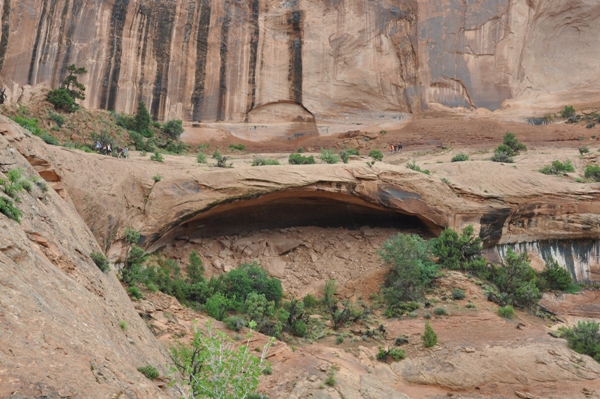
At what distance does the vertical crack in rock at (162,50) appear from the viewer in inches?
1375

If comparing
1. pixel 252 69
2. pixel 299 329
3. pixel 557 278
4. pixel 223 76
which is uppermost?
pixel 252 69

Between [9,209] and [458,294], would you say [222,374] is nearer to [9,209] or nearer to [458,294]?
[9,209]

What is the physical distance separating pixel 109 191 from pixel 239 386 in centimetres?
1104

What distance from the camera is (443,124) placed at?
1426 inches

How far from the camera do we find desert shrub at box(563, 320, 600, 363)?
15.0 meters

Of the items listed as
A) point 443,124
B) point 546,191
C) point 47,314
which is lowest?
point 47,314

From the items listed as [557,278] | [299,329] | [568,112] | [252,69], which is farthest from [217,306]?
[568,112]

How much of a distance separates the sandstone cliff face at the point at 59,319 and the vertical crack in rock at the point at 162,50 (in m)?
25.1

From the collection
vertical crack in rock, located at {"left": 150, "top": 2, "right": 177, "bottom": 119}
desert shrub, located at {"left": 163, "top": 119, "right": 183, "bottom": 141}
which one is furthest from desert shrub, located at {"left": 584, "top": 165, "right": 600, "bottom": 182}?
vertical crack in rock, located at {"left": 150, "top": 2, "right": 177, "bottom": 119}

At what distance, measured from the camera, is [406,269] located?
62.8ft

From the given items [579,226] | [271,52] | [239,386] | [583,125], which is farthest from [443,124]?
[239,386]

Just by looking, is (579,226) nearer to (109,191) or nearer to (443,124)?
(443,124)

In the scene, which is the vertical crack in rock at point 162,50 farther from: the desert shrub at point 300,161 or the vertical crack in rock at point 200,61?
the desert shrub at point 300,161

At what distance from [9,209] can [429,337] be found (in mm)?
11645
